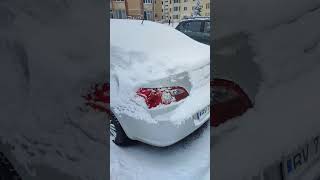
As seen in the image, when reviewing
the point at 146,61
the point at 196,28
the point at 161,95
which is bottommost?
the point at 161,95

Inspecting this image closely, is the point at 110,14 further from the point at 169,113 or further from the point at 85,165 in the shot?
the point at 85,165

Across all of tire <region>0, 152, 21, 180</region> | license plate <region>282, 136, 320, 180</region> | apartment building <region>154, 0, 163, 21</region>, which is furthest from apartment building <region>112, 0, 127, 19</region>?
license plate <region>282, 136, 320, 180</region>

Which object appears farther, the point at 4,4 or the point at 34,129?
the point at 34,129

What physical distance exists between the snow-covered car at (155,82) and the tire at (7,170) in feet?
1.76

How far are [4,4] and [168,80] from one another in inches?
28.3

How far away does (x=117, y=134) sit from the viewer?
58.0 inches

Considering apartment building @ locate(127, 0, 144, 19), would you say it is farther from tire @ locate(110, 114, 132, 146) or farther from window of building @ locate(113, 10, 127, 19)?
tire @ locate(110, 114, 132, 146)

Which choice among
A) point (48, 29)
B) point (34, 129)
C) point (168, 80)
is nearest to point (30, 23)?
point (48, 29)

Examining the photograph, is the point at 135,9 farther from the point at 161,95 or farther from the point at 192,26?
the point at 161,95

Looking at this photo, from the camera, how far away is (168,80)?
1.42 m

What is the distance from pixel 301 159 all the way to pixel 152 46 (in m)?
1.34

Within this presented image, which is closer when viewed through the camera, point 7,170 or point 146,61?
point 146,61

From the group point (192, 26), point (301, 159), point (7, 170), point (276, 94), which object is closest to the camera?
point (192, 26)

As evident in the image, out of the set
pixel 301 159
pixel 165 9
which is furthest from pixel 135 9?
pixel 301 159
